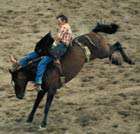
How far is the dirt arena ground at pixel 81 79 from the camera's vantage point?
447 inches

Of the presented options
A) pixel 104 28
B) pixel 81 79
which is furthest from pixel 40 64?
pixel 81 79

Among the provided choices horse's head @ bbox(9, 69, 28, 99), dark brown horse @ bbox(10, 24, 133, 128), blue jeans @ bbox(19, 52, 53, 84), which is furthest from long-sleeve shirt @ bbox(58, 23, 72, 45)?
horse's head @ bbox(9, 69, 28, 99)

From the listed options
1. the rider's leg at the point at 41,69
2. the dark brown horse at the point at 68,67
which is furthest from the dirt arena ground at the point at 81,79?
the rider's leg at the point at 41,69

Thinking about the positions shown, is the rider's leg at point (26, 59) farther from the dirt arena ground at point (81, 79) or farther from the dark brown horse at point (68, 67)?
the dirt arena ground at point (81, 79)

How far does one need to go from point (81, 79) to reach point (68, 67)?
290cm

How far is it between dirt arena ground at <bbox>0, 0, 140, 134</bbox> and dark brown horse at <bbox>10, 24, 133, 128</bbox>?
66 centimetres

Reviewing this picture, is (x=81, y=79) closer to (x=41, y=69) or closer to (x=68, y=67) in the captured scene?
(x=68, y=67)

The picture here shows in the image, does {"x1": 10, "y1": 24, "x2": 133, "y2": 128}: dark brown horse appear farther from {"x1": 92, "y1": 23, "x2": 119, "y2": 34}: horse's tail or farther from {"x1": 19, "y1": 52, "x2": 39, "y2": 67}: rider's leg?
{"x1": 19, "y1": 52, "x2": 39, "y2": 67}: rider's leg

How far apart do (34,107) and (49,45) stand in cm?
136

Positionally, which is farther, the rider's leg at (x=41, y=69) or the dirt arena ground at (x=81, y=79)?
the dirt arena ground at (x=81, y=79)

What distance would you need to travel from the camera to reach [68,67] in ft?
37.8

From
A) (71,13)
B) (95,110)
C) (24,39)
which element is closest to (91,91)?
(95,110)

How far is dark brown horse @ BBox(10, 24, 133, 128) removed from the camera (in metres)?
11.1

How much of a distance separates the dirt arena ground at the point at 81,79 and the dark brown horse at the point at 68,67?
655mm
